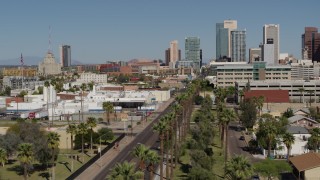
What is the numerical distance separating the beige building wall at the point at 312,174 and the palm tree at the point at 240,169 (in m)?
14.1

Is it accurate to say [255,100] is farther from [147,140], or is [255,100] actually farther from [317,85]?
[317,85]

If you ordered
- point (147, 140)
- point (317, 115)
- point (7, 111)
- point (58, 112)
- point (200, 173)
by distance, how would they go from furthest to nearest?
point (7, 111)
point (58, 112)
point (317, 115)
point (147, 140)
point (200, 173)

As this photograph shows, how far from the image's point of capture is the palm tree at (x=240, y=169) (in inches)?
1845

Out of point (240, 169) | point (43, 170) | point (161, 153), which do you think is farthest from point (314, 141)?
point (43, 170)

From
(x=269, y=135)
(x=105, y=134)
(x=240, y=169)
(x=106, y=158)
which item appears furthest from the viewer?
(x=105, y=134)

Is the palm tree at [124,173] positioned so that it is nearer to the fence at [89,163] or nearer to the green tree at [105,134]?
the fence at [89,163]

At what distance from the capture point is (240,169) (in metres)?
47.2

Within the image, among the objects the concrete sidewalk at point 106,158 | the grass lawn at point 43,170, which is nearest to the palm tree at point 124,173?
the concrete sidewalk at point 106,158

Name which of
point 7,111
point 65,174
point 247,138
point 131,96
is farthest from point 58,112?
point 65,174

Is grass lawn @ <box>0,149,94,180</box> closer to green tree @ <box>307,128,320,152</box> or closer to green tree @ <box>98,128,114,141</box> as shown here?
green tree @ <box>98,128,114,141</box>

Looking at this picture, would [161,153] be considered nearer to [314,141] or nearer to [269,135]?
[269,135]

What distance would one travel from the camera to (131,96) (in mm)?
172875

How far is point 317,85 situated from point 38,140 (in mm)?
121971

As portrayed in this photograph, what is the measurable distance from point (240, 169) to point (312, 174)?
15.6 m
